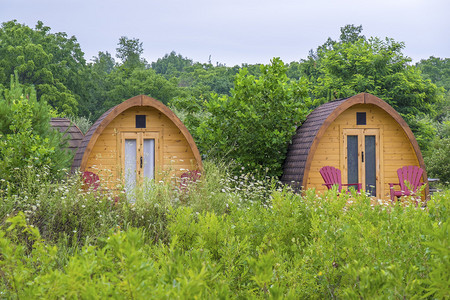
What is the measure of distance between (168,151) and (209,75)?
3918cm

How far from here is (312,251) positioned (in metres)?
3.40

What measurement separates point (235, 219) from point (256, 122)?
786 centimetres

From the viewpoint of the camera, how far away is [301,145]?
12.0 meters

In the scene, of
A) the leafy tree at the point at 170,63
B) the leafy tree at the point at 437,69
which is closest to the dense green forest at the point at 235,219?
the leafy tree at the point at 437,69

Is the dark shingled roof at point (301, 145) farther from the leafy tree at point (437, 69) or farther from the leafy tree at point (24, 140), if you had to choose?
the leafy tree at point (437, 69)

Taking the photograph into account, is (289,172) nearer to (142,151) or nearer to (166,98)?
(142,151)

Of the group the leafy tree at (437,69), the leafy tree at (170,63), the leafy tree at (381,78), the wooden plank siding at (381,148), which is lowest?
the wooden plank siding at (381,148)

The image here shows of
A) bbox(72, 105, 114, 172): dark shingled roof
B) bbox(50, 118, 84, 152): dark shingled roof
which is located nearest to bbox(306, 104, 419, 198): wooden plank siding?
bbox(72, 105, 114, 172): dark shingled roof

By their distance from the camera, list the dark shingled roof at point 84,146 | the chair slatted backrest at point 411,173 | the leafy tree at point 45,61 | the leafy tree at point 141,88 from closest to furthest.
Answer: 1. the dark shingled roof at point 84,146
2. the chair slatted backrest at point 411,173
3. the leafy tree at point 45,61
4. the leafy tree at point 141,88

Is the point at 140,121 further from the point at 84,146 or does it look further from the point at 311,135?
the point at 311,135

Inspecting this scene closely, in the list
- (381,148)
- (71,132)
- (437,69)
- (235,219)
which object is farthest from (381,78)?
(437,69)

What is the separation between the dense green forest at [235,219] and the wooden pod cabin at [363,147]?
705 millimetres

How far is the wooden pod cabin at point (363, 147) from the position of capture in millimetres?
12359

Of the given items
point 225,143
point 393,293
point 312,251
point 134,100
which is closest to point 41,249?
point 312,251
